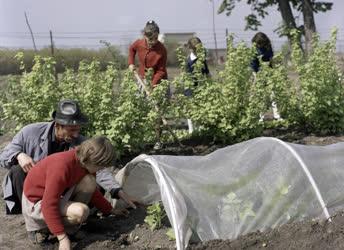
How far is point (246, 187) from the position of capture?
4.04 metres

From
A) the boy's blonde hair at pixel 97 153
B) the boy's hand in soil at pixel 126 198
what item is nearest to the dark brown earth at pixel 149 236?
the boy's hand in soil at pixel 126 198

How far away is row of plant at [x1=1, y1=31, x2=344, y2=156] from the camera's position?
601cm

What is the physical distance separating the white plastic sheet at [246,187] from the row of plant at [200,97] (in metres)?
1.68

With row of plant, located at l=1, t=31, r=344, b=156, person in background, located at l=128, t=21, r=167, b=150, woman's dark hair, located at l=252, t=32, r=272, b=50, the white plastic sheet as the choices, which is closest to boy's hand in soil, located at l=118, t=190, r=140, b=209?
the white plastic sheet

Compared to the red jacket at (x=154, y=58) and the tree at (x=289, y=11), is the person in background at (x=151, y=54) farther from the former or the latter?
the tree at (x=289, y=11)

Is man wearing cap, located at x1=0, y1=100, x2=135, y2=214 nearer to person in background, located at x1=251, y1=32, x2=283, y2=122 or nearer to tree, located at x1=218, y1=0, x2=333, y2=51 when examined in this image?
person in background, located at x1=251, y1=32, x2=283, y2=122

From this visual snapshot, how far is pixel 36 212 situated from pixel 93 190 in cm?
41

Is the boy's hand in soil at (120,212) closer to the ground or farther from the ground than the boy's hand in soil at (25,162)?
closer to the ground

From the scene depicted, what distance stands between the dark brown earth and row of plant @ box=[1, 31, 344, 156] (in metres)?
1.29

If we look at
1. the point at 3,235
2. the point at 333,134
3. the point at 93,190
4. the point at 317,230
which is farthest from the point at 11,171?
the point at 333,134

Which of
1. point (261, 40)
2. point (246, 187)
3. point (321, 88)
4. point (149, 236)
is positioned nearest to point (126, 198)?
point (149, 236)

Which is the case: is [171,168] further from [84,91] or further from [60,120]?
[84,91]

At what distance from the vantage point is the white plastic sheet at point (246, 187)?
379cm

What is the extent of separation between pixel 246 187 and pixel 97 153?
1.06 meters
